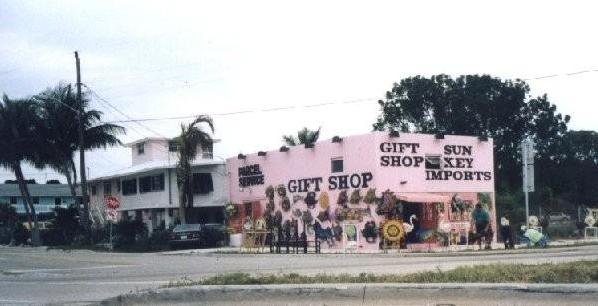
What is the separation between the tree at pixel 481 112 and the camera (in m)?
62.8

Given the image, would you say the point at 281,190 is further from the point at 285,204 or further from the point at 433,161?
the point at 433,161

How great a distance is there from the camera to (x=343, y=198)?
107 feet

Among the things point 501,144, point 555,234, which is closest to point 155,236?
point 555,234

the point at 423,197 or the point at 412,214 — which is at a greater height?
the point at 423,197

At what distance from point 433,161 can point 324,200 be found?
536cm

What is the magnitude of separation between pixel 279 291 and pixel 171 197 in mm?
40893

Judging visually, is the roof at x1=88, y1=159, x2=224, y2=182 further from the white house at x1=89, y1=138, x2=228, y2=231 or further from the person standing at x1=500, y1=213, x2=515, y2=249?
the person standing at x1=500, y1=213, x2=515, y2=249

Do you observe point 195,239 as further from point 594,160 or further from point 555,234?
point 594,160

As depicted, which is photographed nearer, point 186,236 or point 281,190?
point 186,236

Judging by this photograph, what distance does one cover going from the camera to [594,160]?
267ft

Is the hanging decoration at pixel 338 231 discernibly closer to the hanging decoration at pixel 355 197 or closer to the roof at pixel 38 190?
the hanging decoration at pixel 355 197

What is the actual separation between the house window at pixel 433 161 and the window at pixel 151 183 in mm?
23548

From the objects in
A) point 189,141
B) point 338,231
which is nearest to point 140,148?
point 189,141

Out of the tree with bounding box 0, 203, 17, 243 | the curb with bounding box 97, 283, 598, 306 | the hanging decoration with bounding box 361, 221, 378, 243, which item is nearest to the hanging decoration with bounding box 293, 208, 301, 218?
the hanging decoration with bounding box 361, 221, 378, 243
